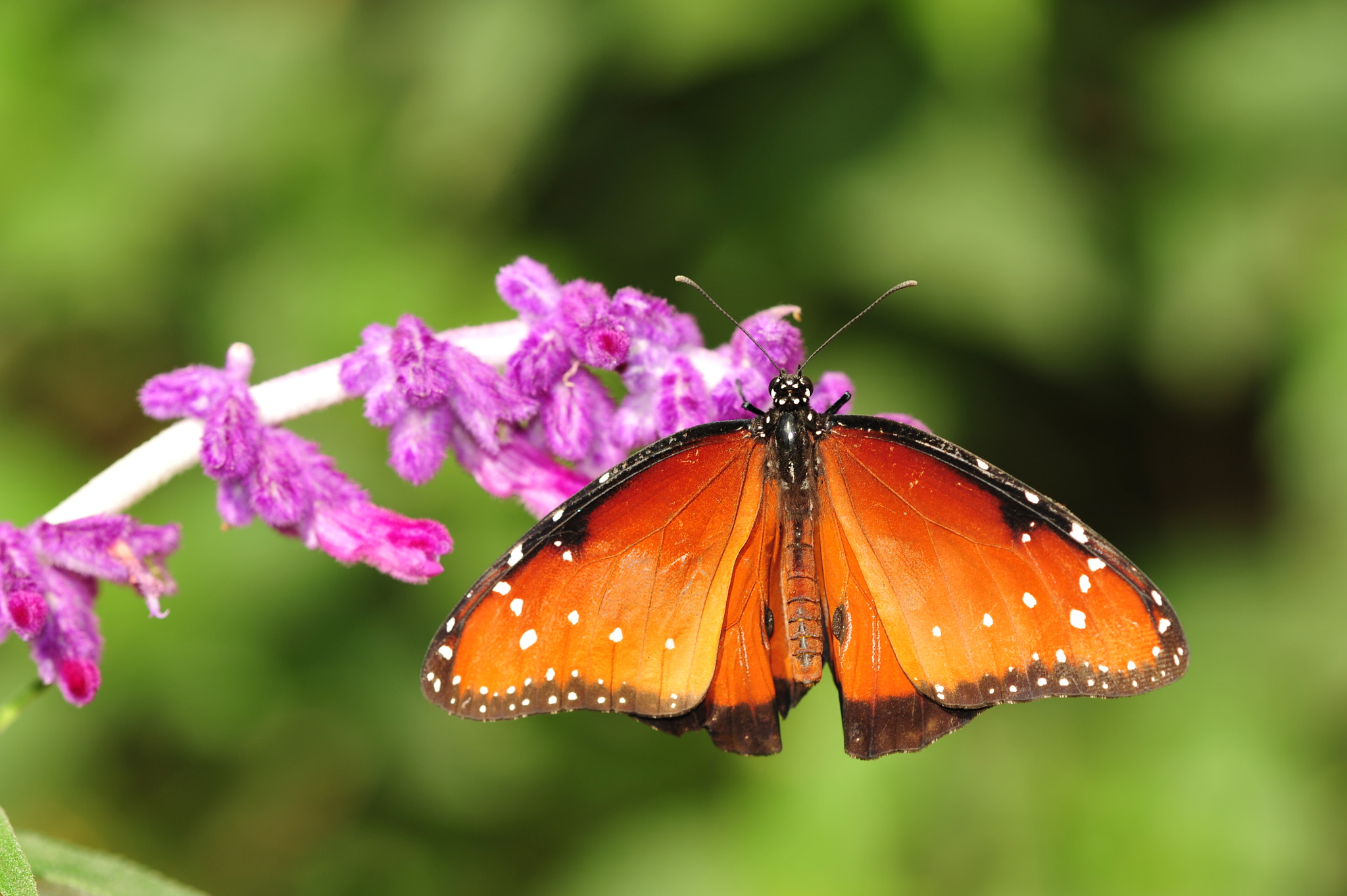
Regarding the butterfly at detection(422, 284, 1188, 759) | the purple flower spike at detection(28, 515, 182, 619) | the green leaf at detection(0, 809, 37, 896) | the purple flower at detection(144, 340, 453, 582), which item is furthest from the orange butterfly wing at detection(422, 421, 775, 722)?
the green leaf at detection(0, 809, 37, 896)

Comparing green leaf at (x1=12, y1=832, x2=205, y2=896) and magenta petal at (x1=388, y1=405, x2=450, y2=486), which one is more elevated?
magenta petal at (x1=388, y1=405, x2=450, y2=486)

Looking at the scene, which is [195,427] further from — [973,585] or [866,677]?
[973,585]

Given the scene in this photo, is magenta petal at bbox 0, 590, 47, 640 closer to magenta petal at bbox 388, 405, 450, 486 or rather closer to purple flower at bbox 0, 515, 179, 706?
purple flower at bbox 0, 515, 179, 706

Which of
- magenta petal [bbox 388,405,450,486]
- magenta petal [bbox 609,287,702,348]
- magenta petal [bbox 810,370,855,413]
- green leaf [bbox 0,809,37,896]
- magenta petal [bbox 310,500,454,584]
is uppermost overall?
magenta petal [bbox 810,370,855,413]

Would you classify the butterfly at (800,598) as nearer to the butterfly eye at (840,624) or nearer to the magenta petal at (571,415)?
the butterfly eye at (840,624)

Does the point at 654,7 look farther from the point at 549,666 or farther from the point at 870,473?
the point at 549,666

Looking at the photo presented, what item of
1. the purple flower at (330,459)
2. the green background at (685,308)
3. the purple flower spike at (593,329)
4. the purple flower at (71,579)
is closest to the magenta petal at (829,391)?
the purple flower spike at (593,329)

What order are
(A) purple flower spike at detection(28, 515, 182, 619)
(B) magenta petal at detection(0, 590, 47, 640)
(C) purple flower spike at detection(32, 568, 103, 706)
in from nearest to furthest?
(B) magenta petal at detection(0, 590, 47, 640), (A) purple flower spike at detection(28, 515, 182, 619), (C) purple flower spike at detection(32, 568, 103, 706)
